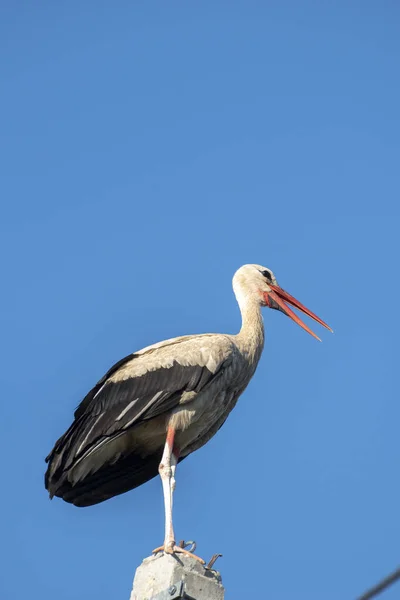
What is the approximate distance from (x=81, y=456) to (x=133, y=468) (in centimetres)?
87

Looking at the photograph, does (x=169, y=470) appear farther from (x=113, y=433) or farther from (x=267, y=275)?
(x=267, y=275)

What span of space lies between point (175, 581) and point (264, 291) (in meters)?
5.12

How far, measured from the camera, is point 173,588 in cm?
733

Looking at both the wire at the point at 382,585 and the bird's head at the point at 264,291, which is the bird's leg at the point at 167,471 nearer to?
the bird's head at the point at 264,291

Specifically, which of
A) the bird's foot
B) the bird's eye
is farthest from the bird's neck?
the bird's foot

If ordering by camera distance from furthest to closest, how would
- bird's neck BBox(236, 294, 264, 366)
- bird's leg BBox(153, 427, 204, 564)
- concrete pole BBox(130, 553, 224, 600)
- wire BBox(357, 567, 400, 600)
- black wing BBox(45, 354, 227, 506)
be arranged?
bird's neck BBox(236, 294, 264, 366)
black wing BBox(45, 354, 227, 506)
bird's leg BBox(153, 427, 204, 564)
concrete pole BBox(130, 553, 224, 600)
wire BBox(357, 567, 400, 600)

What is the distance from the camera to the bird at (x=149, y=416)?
32.4ft

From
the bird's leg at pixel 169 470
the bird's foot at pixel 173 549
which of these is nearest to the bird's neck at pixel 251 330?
the bird's leg at pixel 169 470

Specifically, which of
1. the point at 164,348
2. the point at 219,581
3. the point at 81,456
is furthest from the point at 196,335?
the point at 219,581

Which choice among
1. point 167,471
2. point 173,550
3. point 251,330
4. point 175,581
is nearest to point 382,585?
point 175,581

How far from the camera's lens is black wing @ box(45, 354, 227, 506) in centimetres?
983

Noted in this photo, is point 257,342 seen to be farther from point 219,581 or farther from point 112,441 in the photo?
point 219,581

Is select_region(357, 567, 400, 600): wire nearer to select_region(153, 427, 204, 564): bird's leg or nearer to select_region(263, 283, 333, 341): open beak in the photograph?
select_region(153, 427, 204, 564): bird's leg

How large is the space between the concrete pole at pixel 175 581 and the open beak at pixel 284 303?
4619 mm
